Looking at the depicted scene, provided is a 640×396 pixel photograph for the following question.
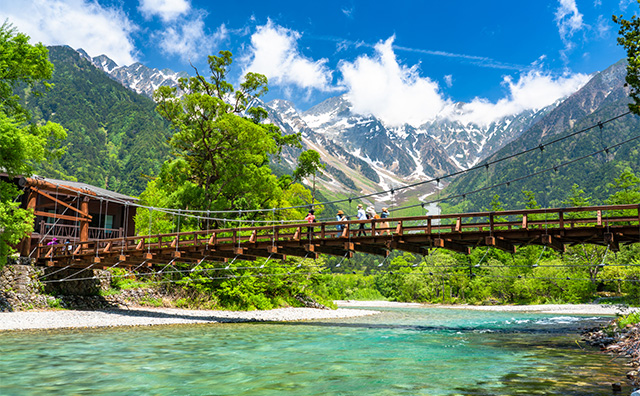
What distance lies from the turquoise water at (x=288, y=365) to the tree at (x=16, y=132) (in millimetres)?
5492

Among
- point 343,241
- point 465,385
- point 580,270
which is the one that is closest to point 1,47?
point 343,241

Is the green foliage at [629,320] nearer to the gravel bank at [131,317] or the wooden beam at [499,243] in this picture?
the wooden beam at [499,243]

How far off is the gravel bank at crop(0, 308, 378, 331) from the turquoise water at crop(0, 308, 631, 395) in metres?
1.94

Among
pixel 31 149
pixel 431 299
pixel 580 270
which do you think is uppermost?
pixel 31 149

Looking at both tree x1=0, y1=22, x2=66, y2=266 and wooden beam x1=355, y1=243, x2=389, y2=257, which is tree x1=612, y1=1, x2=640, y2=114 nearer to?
wooden beam x1=355, y1=243, x2=389, y2=257

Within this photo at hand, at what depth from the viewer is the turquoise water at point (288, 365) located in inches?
347

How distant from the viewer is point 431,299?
67.4m

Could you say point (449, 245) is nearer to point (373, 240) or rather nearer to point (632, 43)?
point (373, 240)

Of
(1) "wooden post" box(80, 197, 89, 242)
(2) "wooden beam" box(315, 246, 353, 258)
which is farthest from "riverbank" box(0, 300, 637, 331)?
(2) "wooden beam" box(315, 246, 353, 258)

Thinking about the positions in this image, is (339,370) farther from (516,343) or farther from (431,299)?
(431,299)

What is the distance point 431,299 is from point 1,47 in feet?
194

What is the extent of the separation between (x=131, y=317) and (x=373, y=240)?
11.7 meters

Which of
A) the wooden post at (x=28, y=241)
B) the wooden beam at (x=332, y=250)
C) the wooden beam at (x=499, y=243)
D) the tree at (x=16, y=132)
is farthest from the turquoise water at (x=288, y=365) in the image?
the wooden post at (x=28, y=241)

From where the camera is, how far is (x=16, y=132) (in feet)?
63.7
